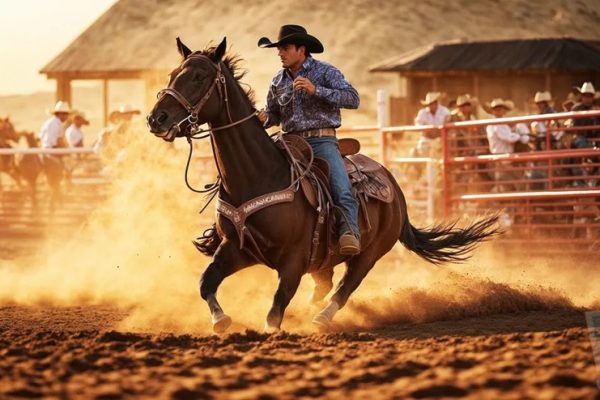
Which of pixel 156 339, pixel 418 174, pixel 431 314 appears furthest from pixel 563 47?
pixel 156 339

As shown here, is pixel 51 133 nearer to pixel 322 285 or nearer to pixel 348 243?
pixel 322 285

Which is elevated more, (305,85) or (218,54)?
(218,54)

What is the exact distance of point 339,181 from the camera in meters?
6.96

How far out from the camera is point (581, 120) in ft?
37.8

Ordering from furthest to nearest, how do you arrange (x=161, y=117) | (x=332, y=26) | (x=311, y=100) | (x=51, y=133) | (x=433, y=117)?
(x=332, y=26) → (x=51, y=133) → (x=433, y=117) → (x=311, y=100) → (x=161, y=117)

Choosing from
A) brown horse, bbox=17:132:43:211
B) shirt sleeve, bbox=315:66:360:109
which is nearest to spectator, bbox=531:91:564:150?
shirt sleeve, bbox=315:66:360:109

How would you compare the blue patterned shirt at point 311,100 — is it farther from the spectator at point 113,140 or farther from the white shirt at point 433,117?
the white shirt at point 433,117

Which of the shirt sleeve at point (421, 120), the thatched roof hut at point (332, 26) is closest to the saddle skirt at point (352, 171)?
the shirt sleeve at point (421, 120)

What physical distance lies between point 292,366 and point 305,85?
237 centimetres

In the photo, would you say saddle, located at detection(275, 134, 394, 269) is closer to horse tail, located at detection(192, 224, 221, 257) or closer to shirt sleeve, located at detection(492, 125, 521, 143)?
horse tail, located at detection(192, 224, 221, 257)

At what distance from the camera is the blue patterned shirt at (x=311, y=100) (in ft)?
22.9

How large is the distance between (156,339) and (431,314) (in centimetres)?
243

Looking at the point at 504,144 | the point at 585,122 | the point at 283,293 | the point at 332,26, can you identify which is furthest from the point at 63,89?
the point at 283,293

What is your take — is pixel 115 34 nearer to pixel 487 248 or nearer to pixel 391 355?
pixel 487 248
